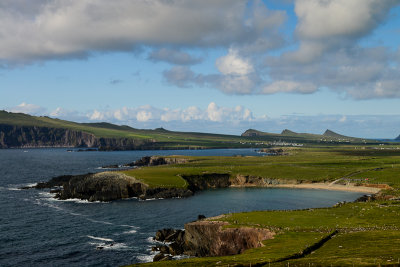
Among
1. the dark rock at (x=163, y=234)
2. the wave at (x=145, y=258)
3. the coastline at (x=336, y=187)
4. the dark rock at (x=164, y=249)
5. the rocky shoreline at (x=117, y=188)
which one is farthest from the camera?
the coastline at (x=336, y=187)


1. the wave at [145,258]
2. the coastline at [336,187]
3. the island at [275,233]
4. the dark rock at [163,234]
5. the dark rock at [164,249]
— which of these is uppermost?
the island at [275,233]

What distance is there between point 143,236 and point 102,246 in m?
12.0

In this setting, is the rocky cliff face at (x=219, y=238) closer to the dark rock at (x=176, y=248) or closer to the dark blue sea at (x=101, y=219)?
the dark rock at (x=176, y=248)

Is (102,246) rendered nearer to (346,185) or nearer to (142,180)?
(142,180)

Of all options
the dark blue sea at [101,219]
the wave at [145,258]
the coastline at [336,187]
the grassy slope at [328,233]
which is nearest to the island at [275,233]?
the grassy slope at [328,233]

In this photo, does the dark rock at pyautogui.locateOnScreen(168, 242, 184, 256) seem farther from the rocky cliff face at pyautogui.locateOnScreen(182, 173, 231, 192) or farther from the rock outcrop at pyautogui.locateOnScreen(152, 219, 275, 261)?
the rocky cliff face at pyautogui.locateOnScreen(182, 173, 231, 192)

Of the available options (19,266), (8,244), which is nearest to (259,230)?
(19,266)

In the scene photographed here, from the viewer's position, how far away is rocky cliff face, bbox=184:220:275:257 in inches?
3063

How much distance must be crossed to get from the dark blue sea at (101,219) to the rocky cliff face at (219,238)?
10.5 meters

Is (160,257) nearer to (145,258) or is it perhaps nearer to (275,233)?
(145,258)

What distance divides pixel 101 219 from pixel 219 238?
46.4 metres

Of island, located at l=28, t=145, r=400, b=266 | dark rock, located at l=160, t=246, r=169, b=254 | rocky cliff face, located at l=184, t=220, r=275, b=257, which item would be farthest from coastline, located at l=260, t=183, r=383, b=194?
dark rock, located at l=160, t=246, r=169, b=254

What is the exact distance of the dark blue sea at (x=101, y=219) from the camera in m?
80.1

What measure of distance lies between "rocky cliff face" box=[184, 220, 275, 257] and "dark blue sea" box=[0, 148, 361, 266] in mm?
10499
